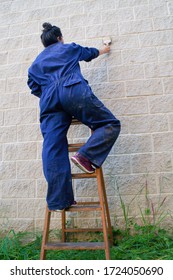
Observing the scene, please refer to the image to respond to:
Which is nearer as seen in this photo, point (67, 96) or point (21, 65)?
point (67, 96)

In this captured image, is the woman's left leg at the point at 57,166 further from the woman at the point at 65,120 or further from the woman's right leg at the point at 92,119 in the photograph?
the woman's right leg at the point at 92,119

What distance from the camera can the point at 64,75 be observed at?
1990 mm

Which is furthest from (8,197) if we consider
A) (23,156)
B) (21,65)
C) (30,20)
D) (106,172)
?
(30,20)

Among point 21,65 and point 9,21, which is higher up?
point 9,21

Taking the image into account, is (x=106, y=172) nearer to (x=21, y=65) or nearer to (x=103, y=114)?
(x=103, y=114)

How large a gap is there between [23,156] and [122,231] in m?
1.30

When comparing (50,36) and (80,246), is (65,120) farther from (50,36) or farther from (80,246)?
(80,246)

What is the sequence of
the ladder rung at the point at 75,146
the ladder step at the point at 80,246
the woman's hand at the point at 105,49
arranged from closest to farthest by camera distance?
the ladder step at the point at 80,246
the ladder rung at the point at 75,146
the woman's hand at the point at 105,49

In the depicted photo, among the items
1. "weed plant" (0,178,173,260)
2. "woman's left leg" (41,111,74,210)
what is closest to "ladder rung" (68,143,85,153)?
"woman's left leg" (41,111,74,210)

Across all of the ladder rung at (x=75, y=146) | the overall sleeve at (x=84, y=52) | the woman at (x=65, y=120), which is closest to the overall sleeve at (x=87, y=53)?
the overall sleeve at (x=84, y=52)

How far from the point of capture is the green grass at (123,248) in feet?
6.57

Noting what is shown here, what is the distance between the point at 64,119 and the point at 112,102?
81cm

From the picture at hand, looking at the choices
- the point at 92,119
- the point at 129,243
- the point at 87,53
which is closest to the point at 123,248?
the point at 129,243

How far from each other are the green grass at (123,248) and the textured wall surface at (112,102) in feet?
0.45
